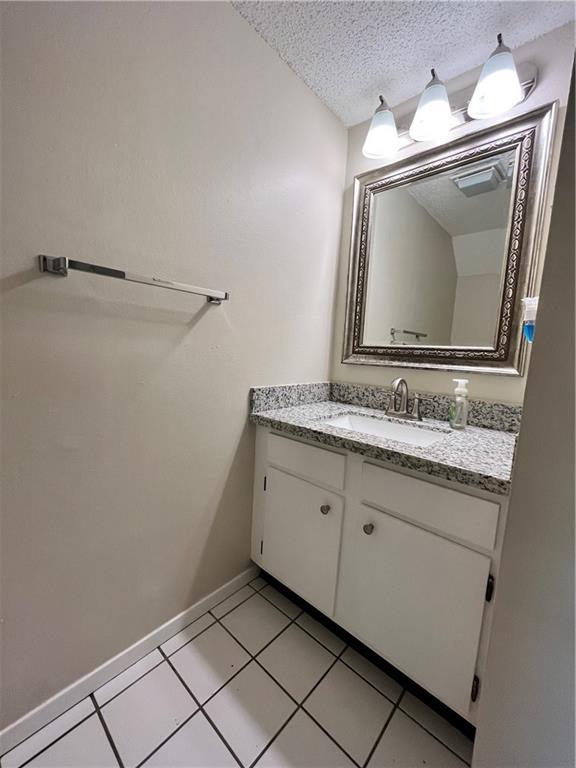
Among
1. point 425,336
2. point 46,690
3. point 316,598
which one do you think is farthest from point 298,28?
point 46,690

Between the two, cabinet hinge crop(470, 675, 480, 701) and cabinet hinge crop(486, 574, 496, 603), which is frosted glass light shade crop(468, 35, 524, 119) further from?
cabinet hinge crop(470, 675, 480, 701)

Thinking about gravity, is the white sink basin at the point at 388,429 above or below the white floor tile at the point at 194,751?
above

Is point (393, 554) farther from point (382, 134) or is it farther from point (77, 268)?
point (382, 134)

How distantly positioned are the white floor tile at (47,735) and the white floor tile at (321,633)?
70 centimetres

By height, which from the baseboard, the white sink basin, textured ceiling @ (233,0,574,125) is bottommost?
the baseboard

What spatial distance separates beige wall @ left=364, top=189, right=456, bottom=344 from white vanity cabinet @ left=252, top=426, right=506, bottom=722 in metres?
0.70

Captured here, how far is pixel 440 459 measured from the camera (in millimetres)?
792

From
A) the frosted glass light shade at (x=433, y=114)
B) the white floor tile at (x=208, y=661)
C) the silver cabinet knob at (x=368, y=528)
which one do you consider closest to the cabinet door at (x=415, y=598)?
the silver cabinet knob at (x=368, y=528)

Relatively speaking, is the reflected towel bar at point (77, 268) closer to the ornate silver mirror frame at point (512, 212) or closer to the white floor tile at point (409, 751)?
the ornate silver mirror frame at point (512, 212)

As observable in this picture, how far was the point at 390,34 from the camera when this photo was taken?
3.44 ft

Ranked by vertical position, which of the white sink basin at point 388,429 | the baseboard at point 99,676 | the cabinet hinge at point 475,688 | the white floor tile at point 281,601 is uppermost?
the white sink basin at point 388,429

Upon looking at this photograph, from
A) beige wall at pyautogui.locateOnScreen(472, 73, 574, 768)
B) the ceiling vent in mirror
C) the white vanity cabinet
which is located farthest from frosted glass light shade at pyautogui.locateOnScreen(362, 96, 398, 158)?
the white vanity cabinet

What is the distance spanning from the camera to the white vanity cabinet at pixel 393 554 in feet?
2.51

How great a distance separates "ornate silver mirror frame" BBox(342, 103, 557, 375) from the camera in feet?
3.40
